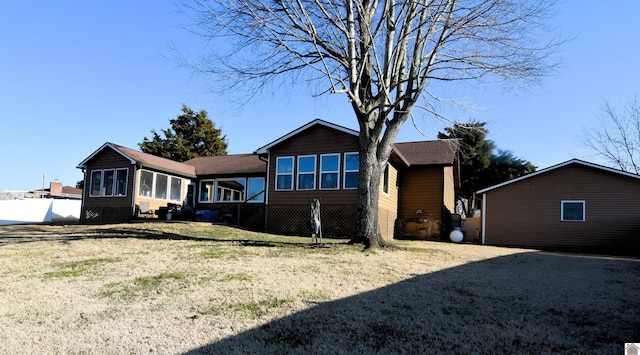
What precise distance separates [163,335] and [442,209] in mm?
16964

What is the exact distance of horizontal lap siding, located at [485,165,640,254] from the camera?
16.2 meters

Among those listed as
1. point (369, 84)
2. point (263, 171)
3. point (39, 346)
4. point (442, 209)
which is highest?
point (369, 84)

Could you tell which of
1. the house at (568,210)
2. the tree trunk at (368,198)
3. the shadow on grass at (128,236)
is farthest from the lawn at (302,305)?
the house at (568,210)

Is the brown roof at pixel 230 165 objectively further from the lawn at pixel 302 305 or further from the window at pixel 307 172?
the lawn at pixel 302 305

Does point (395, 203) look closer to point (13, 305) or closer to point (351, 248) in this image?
point (351, 248)

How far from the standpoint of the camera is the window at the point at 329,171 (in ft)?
54.8

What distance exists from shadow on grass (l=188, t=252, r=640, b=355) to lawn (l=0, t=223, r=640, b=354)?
2 centimetres

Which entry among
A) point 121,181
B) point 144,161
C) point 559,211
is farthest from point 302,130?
point 559,211

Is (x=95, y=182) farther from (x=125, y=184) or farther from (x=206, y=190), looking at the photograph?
(x=206, y=190)

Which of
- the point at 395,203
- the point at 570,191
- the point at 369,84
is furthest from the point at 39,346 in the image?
the point at 570,191

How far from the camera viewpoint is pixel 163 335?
13.8ft

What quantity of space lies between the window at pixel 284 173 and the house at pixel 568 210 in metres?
8.51

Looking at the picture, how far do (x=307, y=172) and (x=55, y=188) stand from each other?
104ft

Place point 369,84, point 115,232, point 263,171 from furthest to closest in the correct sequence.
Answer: point 263,171 < point 115,232 < point 369,84
